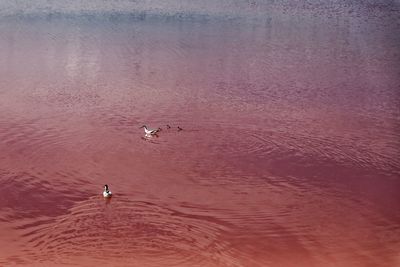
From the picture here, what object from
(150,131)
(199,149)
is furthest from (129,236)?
(150,131)

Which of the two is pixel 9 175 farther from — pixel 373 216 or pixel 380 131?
pixel 380 131

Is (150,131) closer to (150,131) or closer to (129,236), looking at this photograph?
(150,131)

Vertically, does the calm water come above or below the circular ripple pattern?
above

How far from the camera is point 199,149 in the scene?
39.8 feet

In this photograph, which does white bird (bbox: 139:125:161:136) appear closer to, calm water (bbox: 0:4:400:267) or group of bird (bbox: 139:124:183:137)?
group of bird (bbox: 139:124:183:137)

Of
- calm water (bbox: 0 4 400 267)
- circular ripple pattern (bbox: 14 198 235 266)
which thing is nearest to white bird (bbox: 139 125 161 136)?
calm water (bbox: 0 4 400 267)

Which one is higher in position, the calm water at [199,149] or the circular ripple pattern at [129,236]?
the calm water at [199,149]

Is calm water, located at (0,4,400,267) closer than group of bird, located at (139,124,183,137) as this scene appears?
Yes

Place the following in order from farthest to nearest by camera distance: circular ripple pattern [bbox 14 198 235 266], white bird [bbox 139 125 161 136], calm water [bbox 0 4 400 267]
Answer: white bird [bbox 139 125 161 136] < calm water [bbox 0 4 400 267] < circular ripple pattern [bbox 14 198 235 266]

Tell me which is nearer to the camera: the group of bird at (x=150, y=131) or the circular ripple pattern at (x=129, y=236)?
the circular ripple pattern at (x=129, y=236)

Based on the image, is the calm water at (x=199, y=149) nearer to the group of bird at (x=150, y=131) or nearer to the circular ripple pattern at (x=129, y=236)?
the circular ripple pattern at (x=129, y=236)

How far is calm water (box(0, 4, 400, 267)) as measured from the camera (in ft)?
30.1

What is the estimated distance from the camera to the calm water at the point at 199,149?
9164 mm

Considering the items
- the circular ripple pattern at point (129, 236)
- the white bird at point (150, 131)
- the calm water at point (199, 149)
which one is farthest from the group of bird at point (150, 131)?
the circular ripple pattern at point (129, 236)
